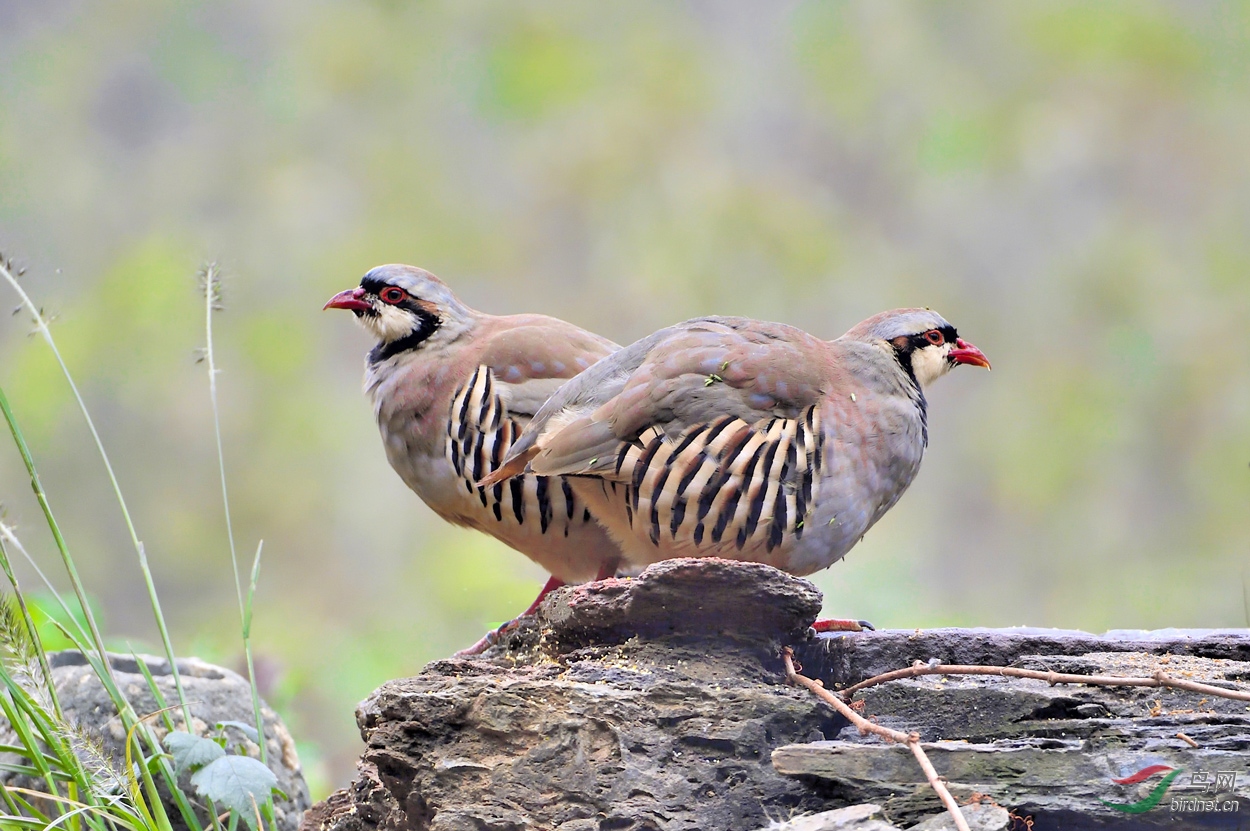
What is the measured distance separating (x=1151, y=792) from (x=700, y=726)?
2.27 feet

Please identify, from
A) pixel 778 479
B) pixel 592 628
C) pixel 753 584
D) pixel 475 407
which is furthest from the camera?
pixel 475 407

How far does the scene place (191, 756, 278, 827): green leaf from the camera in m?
2.01

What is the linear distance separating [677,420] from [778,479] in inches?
9.9

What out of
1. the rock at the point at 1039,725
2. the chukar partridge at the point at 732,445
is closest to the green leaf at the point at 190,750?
the chukar partridge at the point at 732,445

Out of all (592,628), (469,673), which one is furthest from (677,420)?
(469,673)

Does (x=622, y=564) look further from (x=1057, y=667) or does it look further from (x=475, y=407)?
(x=1057, y=667)

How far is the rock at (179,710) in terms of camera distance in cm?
290

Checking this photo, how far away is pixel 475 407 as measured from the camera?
3133mm

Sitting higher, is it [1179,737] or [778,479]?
[778,479]

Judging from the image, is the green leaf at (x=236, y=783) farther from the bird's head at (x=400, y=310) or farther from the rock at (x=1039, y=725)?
the bird's head at (x=400, y=310)

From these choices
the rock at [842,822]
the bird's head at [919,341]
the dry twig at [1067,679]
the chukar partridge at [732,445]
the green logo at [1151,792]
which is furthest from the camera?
the bird's head at [919,341]

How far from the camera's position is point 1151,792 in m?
1.71

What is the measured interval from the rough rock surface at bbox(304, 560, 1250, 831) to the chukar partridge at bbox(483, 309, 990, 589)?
0.32 meters

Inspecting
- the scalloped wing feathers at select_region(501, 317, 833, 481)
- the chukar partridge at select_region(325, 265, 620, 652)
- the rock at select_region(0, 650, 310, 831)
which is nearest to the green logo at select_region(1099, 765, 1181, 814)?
the scalloped wing feathers at select_region(501, 317, 833, 481)
